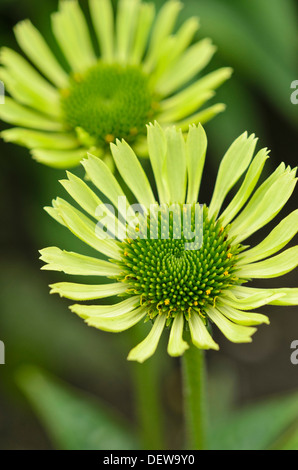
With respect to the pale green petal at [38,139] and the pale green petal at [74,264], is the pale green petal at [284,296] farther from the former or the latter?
the pale green petal at [38,139]

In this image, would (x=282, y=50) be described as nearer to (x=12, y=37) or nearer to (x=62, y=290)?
(x=12, y=37)

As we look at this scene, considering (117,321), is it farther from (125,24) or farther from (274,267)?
(125,24)

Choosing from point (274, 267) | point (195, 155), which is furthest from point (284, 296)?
point (195, 155)

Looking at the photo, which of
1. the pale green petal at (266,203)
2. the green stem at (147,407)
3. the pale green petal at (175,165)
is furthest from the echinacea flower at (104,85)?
the green stem at (147,407)

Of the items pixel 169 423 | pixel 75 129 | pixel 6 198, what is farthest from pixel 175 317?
pixel 6 198

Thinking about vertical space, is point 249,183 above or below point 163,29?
below

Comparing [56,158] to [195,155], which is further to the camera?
[56,158]

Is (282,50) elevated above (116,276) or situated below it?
above
